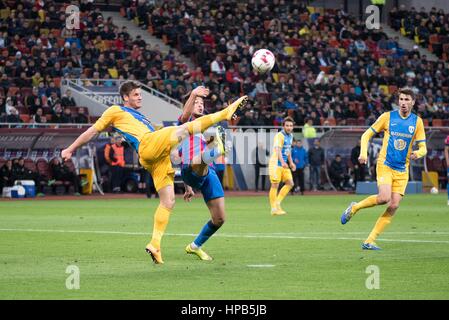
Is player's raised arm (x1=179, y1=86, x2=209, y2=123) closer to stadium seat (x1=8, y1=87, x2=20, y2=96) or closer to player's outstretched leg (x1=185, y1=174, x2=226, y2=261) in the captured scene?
player's outstretched leg (x1=185, y1=174, x2=226, y2=261)

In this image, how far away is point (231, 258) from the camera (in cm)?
1379

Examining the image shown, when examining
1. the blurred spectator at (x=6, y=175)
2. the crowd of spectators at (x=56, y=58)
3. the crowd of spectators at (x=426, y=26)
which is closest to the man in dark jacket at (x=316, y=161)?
the crowd of spectators at (x=56, y=58)

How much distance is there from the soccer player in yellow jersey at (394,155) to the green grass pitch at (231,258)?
705 mm

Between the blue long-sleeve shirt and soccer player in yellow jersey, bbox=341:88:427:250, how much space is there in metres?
22.1

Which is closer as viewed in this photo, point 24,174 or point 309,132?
point 24,174

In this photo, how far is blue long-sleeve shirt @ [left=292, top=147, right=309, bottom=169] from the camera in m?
38.5

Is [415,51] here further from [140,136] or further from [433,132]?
[140,136]

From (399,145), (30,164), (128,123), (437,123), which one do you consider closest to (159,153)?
(128,123)

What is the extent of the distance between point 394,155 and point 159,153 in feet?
15.7

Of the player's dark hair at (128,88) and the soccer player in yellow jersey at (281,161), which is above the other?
the player's dark hair at (128,88)

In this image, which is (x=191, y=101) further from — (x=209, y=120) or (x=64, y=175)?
(x=64, y=175)

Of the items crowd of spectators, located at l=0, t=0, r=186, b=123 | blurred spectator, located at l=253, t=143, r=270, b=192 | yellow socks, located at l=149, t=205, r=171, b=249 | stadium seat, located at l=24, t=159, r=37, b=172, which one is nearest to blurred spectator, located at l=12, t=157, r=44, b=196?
stadium seat, located at l=24, t=159, r=37, b=172

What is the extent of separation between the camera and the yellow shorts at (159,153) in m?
12.8

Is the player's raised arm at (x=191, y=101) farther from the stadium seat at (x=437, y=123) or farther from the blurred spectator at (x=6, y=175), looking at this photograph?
the stadium seat at (x=437, y=123)
